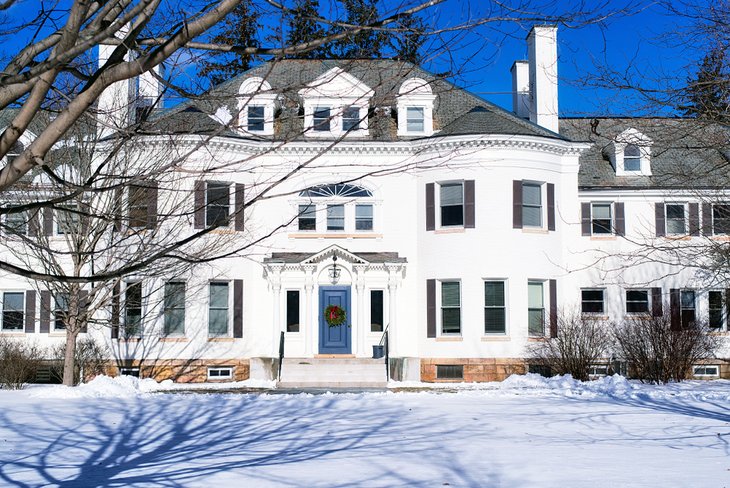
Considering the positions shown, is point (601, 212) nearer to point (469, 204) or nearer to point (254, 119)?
point (469, 204)

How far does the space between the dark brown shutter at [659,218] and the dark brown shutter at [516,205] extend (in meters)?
5.20

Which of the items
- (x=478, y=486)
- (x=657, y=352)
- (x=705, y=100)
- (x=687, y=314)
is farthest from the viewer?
Answer: (x=687, y=314)

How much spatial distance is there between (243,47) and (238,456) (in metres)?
7.02

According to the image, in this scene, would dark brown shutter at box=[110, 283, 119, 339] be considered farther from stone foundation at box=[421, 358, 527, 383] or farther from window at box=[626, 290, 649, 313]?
window at box=[626, 290, 649, 313]

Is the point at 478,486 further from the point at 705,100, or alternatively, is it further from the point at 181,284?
the point at 181,284

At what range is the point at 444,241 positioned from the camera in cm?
2588

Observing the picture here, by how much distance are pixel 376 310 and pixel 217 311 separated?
190 inches

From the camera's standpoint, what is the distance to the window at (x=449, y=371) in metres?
25.4

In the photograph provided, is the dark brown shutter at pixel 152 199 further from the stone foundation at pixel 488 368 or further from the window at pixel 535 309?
the window at pixel 535 309

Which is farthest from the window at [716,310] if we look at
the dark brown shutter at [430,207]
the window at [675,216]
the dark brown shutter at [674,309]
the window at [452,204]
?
the dark brown shutter at [430,207]

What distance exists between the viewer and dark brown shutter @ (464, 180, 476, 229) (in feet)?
83.8

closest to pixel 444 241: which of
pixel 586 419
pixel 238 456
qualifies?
pixel 586 419

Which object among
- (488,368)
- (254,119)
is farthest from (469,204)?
(254,119)

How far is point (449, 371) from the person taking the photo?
25547 mm
